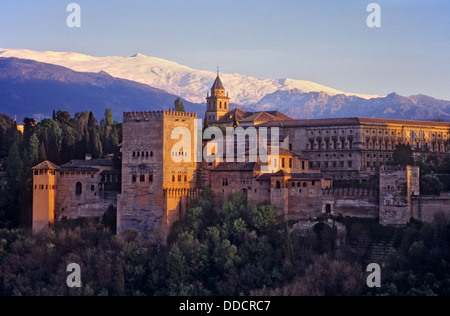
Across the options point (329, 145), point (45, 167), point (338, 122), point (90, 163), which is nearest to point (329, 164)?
point (329, 145)

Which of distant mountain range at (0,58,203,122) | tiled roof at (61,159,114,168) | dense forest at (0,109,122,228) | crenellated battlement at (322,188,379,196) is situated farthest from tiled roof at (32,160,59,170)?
distant mountain range at (0,58,203,122)

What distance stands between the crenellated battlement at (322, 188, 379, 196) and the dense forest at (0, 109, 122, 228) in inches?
607

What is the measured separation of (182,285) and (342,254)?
8.89m

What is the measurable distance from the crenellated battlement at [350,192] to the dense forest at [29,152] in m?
15.4

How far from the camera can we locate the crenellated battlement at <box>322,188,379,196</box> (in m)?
47.2

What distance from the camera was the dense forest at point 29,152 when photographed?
56.1 meters

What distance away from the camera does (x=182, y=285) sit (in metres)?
45.7

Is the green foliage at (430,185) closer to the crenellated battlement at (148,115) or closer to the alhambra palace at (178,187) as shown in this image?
the alhambra palace at (178,187)

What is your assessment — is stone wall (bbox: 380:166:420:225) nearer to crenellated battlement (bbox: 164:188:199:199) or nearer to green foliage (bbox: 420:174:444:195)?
green foliage (bbox: 420:174:444:195)

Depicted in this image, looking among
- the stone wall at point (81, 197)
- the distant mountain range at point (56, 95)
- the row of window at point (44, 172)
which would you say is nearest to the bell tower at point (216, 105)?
the stone wall at point (81, 197)

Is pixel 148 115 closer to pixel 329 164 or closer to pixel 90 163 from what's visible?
pixel 90 163
